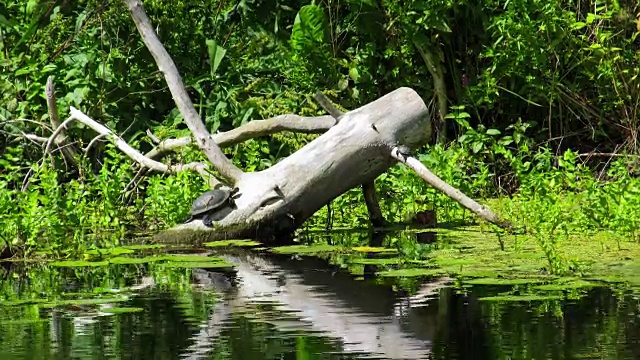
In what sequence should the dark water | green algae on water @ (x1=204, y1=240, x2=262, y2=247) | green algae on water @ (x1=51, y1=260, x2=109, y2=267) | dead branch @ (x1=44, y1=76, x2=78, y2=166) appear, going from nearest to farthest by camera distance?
the dark water, green algae on water @ (x1=51, y1=260, x2=109, y2=267), green algae on water @ (x1=204, y1=240, x2=262, y2=247), dead branch @ (x1=44, y1=76, x2=78, y2=166)

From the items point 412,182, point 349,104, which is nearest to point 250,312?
point 412,182

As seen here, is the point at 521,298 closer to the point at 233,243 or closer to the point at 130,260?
the point at 130,260

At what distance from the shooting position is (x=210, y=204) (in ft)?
23.8

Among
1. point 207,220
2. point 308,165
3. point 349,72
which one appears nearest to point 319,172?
point 308,165

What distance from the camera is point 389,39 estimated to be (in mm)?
10727

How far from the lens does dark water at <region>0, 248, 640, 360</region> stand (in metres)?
3.99

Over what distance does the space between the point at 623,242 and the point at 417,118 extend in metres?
1.63

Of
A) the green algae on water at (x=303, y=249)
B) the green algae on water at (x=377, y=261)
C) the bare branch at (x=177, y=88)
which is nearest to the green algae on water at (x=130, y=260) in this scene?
the green algae on water at (x=303, y=249)

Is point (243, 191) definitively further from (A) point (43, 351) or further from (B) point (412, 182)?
(A) point (43, 351)

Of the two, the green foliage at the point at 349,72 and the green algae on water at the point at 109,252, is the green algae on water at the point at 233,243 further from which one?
the green foliage at the point at 349,72

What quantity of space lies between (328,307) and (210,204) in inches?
95.5

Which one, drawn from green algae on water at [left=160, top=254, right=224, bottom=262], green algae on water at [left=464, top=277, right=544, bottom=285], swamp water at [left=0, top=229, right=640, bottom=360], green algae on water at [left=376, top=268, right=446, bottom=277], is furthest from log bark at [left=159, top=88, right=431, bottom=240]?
green algae on water at [left=464, top=277, right=544, bottom=285]

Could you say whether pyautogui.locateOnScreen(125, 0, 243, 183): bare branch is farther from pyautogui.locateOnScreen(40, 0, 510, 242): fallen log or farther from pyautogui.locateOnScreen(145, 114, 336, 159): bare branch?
pyautogui.locateOnScreen(145, 114, 336, 159): bare branch

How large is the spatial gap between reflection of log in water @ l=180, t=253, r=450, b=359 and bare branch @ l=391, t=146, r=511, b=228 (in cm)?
146
